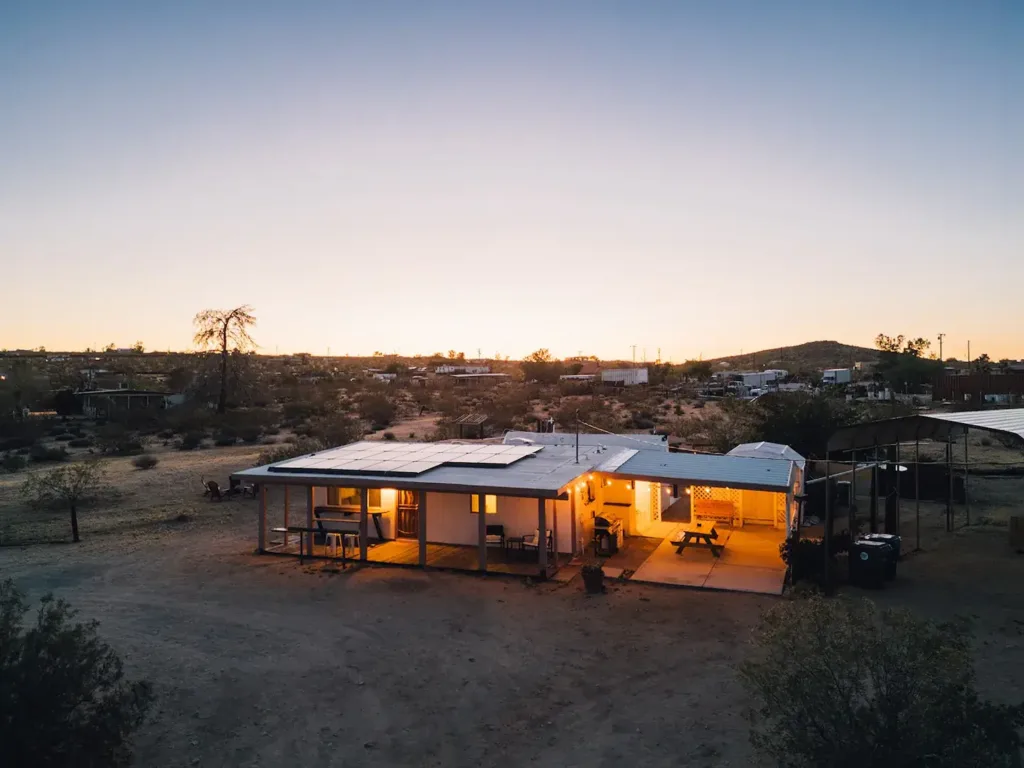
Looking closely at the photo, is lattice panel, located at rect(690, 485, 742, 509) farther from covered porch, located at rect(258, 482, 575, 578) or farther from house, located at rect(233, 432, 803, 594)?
covered porch, located at rect(258, 482, 575, 578)

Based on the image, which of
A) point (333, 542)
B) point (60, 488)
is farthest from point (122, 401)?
point (333, 542)

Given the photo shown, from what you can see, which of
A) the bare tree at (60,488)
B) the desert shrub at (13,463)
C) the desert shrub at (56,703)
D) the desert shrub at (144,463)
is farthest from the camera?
the desert shrub at (144,463)

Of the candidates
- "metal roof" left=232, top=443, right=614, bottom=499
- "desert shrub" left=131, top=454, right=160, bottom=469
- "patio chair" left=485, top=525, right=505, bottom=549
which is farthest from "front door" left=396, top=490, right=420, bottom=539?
"desert shrub" left=131, top=454, right=160, bottom=469

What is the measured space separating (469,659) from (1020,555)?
506 inches

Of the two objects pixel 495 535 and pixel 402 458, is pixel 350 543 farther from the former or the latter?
pixel 495 535

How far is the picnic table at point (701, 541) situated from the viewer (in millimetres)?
16734

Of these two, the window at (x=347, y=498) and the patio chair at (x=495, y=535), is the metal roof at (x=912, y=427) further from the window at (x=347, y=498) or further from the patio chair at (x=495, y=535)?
the window at (x=347, y=498)

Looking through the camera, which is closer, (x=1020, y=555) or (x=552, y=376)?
(x=1020, y=555)

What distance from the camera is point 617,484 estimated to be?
18.8 m

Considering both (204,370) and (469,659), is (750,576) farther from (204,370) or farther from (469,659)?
(204,370)

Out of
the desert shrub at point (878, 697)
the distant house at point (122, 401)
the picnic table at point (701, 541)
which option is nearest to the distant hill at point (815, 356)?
the distant house at point (122, 401)

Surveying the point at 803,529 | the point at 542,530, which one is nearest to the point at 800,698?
the point at 542,530

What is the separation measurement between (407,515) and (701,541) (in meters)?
7.40

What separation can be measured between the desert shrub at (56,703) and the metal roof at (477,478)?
8.04 meters
